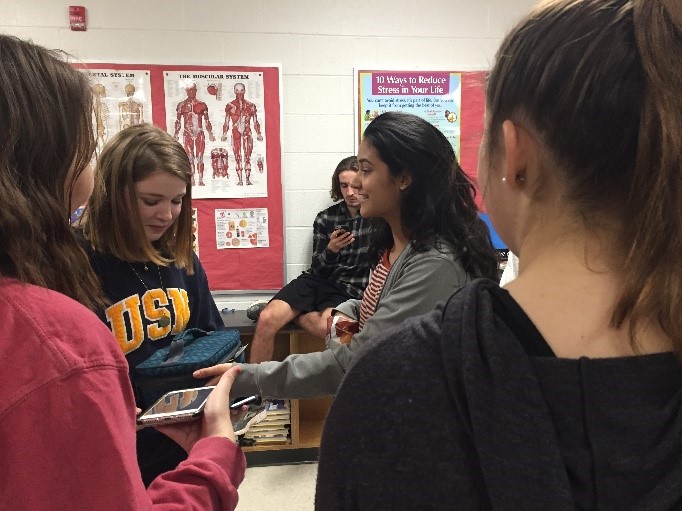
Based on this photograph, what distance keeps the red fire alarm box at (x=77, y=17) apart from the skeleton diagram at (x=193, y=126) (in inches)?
24.2

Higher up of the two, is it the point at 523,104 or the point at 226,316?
the point at 523,104

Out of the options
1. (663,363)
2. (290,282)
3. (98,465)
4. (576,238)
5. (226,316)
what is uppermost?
(576,238)

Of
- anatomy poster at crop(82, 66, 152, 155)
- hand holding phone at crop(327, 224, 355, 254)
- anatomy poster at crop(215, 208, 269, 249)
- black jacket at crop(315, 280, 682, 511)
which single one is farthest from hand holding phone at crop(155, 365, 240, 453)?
anatomy poster at crop(82, 66, 152, 155)

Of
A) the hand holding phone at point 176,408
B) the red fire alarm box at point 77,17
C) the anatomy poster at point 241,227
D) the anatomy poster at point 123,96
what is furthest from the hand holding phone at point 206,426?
the red fire alarm box at point 77,17

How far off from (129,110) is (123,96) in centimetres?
8

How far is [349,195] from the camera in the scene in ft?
9.75

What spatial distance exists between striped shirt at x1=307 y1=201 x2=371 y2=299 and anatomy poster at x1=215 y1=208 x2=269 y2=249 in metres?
0.31

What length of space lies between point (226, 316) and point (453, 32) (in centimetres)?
213

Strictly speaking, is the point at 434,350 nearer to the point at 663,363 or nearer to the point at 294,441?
the point at 663,363

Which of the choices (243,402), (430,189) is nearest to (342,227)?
(430,189)

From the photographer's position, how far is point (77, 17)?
276 cm

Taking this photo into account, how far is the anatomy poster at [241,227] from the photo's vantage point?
3014 mm

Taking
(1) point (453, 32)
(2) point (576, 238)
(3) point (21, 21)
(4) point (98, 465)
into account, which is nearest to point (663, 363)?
(2) point (576, 238)

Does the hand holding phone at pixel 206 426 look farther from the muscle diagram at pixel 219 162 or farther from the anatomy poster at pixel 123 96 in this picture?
the anatomy poster at pixel 123 96
